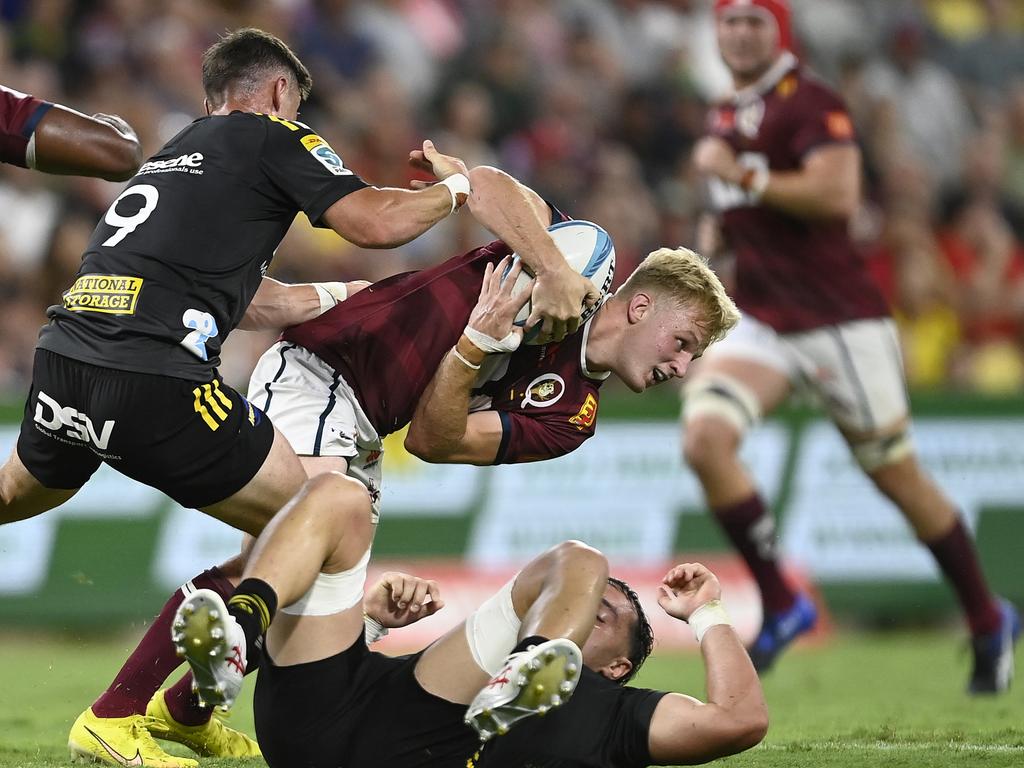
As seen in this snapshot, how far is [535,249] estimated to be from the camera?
4789mm

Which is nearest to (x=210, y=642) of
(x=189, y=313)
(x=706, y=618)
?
(x=189, y=313)

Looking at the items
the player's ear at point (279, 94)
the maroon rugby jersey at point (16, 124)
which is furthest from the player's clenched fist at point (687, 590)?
the maroon rugby jersey at point (16, 124)

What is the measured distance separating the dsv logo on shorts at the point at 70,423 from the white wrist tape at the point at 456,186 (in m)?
1.23

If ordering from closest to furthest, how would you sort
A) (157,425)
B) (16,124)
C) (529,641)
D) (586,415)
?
1. (529,641)
2. (157,425)
3. (16,124)
4. (586,415)

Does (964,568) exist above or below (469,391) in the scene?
below

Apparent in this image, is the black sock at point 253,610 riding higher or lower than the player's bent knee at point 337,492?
lower

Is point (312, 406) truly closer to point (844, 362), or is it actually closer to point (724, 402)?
point (724, 402)

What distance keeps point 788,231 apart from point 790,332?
533 mm

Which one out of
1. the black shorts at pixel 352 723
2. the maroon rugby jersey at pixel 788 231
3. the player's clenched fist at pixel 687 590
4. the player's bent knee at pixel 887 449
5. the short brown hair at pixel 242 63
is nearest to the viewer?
the black shorts at pixel 352 723

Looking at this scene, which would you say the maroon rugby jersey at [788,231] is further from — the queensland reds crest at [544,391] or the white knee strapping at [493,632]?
the white knee strapping at [493,632]

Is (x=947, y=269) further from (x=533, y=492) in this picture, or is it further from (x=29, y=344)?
(x=29, y=344)

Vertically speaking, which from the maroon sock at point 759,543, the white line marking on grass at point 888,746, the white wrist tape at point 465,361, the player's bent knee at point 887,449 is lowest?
the maroon sock at point 759,543

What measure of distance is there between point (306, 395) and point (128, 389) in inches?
30.5

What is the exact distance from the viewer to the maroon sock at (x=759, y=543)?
7438 mm
